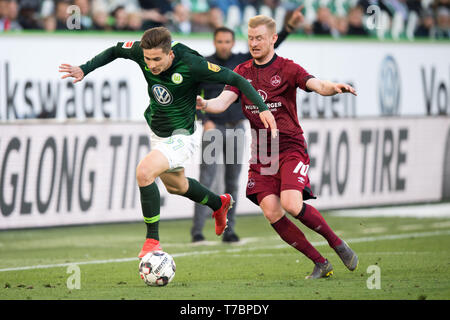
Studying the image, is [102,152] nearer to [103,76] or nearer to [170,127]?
[103,76]

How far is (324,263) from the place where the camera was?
7953mm

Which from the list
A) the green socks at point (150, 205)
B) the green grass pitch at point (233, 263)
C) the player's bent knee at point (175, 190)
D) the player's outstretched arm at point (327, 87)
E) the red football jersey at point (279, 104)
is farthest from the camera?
the player's bent knee at point (175, 190)

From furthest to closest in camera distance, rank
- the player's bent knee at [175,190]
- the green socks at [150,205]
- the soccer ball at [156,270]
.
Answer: the player's bent knee at [175,190] < the green socks at [150,205] < the soccer ball at [156,270]

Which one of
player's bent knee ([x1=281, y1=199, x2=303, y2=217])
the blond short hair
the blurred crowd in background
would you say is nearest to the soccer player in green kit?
the blond short hair

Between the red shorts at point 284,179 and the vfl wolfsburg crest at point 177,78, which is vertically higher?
the vfl wolfsburg crest at point 177,78

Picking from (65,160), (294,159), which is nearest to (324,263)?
(294,159)

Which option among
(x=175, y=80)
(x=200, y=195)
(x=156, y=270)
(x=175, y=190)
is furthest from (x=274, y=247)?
(x=156, y=270)

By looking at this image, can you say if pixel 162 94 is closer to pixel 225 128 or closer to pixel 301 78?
pixel 301 78

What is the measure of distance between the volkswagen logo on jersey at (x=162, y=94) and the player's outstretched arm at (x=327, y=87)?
3.94ft

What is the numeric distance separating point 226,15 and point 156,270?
10.3 meters

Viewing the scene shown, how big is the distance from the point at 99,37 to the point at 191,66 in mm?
7020

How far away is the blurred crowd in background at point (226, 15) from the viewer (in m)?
14.3

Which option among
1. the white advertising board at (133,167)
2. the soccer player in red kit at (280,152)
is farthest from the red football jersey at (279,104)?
the white advertising board at (133,167)

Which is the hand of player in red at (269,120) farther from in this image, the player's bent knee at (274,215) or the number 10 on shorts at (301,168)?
the player's bent knee at (274,215)
